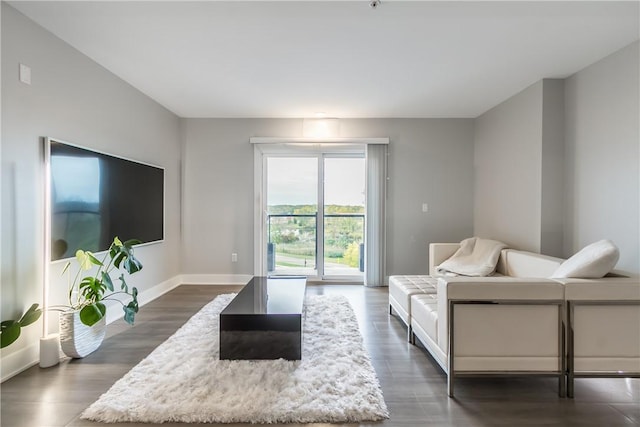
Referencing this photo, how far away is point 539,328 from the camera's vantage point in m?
2.00

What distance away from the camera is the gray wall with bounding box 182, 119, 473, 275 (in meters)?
5.01

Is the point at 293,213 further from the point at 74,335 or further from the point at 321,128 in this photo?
the point at 74,335

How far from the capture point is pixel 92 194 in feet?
9.70

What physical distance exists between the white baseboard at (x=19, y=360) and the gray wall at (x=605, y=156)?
4.75m

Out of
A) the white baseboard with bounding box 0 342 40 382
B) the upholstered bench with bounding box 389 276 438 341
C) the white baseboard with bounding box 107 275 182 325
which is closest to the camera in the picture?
the white baseboard with bounding box 0 342 40 382

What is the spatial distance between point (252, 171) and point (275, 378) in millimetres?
3465

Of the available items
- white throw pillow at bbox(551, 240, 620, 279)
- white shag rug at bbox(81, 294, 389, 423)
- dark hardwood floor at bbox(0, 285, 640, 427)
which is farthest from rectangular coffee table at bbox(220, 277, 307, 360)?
white throw pillow at bbox(551, 240, 620, 279)

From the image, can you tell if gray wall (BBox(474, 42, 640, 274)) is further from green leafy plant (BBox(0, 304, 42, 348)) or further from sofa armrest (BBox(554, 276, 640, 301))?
green leafy plant (BBox(0, 304, 42, 348))

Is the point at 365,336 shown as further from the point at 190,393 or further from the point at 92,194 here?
the point at 92,194

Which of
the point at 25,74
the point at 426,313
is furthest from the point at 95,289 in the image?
the point at 426,313

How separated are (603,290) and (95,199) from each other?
158 inches

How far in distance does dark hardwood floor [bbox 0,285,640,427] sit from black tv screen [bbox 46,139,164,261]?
93 centimetres

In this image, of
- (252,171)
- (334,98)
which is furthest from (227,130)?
(334,98)

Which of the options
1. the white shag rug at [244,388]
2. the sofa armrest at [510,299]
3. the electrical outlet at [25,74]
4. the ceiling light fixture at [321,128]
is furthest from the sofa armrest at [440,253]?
the electrical outlet at [25,74]
